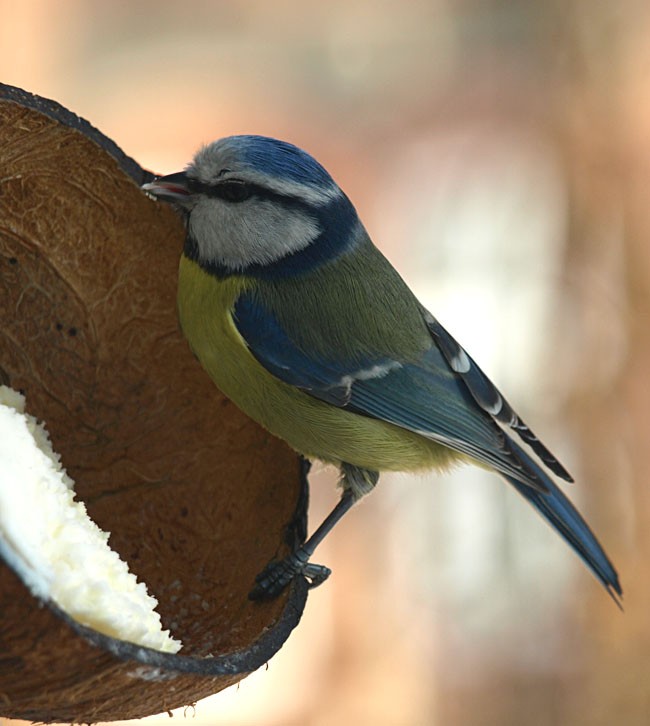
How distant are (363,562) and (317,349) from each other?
1.30 meters

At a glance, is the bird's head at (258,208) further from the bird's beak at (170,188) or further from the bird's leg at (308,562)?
the bird's leg at (308,562)

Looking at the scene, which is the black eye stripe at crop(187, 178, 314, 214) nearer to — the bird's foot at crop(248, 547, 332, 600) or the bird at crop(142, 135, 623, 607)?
the bird at crop(142, 135, 623, 607)

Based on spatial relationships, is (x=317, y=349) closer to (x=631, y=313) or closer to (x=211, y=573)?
(x=211, y=573)

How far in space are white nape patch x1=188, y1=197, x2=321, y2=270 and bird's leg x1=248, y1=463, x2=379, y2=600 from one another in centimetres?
27

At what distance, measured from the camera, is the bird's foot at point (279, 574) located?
1.05 metres

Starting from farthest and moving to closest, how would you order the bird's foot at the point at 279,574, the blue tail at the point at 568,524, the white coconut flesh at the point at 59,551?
the blue tail at the point at 568,524 < the bird's foot at the point at 279,574 < the white coconut flesh at the point at 59,551

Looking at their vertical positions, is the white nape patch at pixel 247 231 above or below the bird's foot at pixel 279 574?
above

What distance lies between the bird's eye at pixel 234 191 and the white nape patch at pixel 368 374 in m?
0.24

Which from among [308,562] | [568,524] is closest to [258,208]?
[308,562]

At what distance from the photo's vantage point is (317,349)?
121 centimetres

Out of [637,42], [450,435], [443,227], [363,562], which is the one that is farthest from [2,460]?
[637,42]

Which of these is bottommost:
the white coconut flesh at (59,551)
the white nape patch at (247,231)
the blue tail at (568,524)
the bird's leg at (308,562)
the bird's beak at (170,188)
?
the blue tail at (568,524)

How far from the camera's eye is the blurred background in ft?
7.63

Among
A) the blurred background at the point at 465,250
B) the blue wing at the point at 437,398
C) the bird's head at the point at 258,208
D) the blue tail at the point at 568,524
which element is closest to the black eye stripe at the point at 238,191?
the bird's head at the point at 258,208
